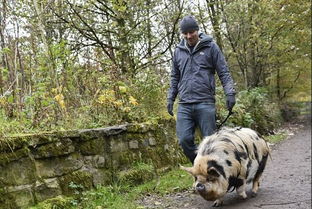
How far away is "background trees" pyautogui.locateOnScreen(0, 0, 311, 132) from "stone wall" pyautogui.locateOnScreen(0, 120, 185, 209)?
1.27 feet

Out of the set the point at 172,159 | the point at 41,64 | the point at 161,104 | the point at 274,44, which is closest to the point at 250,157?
the point at 172,159

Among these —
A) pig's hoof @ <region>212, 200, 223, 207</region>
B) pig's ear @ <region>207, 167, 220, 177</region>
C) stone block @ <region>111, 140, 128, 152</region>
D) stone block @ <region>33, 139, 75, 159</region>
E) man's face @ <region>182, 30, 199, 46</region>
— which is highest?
man's face @ <region>182, 30, 199, 46</region>

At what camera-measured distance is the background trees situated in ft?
18.5

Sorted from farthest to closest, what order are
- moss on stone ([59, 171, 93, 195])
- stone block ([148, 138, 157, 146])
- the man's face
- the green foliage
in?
1. the green foliage
2. stone block ([148, 138, 157, 146])
3. the man's face
4. moss on stone ([59, 171, 93, 195])

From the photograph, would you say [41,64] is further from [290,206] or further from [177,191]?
[290,206]

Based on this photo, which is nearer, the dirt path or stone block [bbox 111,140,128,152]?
the dirt path

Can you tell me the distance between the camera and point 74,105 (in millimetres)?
6207

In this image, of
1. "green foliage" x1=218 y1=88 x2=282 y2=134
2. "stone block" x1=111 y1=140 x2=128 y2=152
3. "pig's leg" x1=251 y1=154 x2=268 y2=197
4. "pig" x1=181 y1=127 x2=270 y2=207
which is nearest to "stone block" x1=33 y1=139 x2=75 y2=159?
"stone block" x1=111 y1=140 x2=128 y2=152

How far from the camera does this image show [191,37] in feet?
15.8

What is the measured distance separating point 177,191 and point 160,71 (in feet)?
14.9

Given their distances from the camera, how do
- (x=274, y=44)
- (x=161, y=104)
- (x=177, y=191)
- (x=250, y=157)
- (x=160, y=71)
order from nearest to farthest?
(x=250, y=157)
(x=177, y=191)
(x=161, y=104)
(x=160, y=71)
(x=274, y=44)

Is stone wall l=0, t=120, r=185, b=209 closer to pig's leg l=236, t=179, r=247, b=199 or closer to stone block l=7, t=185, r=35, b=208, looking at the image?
stone block l=7, t=185, r=35, b=208

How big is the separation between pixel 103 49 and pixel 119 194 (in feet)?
15.0

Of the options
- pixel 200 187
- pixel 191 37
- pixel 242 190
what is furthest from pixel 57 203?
pixel 191 37
